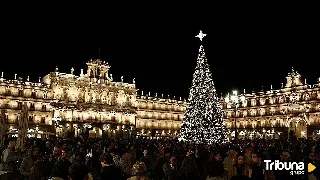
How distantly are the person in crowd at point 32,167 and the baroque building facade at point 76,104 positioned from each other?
166ft

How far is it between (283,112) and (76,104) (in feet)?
147

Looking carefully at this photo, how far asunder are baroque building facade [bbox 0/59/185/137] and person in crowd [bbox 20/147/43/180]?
50669 mm

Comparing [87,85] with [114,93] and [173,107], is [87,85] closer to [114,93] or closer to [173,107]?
[114,93]

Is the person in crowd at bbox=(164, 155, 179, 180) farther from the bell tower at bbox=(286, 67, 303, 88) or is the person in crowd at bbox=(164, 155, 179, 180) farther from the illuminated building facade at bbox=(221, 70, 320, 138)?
the bell tower at bbox=(286, 67, 303, 88)

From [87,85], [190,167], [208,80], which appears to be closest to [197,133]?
[208,80]

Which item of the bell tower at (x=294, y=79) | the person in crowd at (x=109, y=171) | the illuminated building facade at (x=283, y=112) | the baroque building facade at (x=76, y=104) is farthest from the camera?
the bell tower at (x=294, y=79)

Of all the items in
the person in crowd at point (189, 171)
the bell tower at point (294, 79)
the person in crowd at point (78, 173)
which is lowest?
the person in crowd at point (189, 171)

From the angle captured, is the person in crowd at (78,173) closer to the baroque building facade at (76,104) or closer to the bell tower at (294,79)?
the baroque building facade at (76,104)

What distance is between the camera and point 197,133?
116 feet

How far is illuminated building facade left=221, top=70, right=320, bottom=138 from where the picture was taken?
72.7 metres

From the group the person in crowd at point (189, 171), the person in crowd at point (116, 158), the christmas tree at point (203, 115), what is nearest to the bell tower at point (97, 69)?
the christmas tree at point (203, 115)

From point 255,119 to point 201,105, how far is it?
2082 inches

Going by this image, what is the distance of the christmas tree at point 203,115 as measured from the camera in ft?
115

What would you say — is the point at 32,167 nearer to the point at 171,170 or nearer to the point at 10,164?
the point at 10,164
